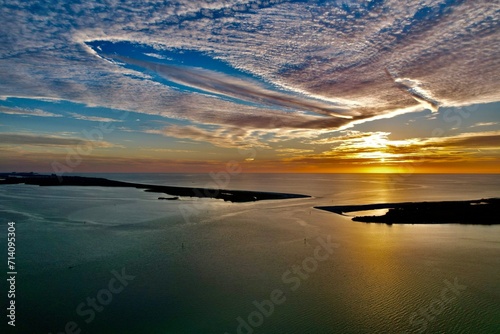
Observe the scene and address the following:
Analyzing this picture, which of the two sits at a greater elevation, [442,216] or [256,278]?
[442,216]

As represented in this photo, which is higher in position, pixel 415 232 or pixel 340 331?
pixel 415 232

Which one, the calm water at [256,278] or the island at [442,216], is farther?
the island at [442,216]

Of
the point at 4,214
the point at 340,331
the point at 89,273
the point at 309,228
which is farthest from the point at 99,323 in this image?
the point at 4,214

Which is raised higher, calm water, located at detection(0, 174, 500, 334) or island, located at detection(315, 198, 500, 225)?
island, located at detection(315, 198, 500, 225)

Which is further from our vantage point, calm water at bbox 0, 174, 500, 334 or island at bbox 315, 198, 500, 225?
island at bbox 315, 198, 500, 225

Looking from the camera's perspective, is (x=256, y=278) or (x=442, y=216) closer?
(x=256, y=278)

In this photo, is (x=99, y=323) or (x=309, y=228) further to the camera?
(x=309, y=228)

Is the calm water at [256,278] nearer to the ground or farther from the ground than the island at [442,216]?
nearer to the ground

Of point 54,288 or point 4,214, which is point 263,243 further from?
point 4,214
